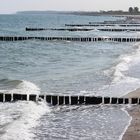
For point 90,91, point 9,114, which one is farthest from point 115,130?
point 90,91

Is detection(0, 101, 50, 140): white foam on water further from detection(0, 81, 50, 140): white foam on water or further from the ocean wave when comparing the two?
the ocean wave

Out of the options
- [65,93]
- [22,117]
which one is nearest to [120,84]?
[65,93]

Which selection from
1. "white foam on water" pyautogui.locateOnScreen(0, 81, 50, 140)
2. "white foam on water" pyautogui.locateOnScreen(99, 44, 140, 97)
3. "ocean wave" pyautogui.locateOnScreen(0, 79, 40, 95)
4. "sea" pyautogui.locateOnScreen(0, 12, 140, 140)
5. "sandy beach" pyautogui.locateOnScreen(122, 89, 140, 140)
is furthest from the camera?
"ocean wave" pyautogui.locateOnScreen(0, 79, 40, 95)

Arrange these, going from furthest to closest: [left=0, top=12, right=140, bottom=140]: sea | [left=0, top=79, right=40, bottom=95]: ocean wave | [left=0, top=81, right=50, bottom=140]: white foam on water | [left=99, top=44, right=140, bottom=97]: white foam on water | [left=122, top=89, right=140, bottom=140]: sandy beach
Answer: [left=0, top=79, right=40, bottom=95]: ocean wave, [left=99, top=44, right=140, bottom=97]: white foam on water, [left=0, top=12, right=140, bottom=140]: sea, [left=0, top=81, right=50, bottom=140]: white foam on water, [left=122, top=89, right=140, bottom=140]: sandy beach

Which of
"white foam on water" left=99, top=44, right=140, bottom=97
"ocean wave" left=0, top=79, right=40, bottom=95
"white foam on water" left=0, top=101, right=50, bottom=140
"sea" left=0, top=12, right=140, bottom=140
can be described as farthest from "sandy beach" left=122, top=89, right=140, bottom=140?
"ocean wave" left=0, top=79, right=40, bottom=95

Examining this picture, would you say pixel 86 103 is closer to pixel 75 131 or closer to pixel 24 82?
pixel 75 131

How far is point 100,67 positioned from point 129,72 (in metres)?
4.05

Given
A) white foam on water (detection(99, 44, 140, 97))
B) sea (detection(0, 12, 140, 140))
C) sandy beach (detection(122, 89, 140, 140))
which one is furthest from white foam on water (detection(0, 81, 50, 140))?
white foam on water (detection(99, 44, 140, 97))

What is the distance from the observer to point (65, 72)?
108 feet

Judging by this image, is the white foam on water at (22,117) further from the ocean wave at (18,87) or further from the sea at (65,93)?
the ocean wave at (18,87)

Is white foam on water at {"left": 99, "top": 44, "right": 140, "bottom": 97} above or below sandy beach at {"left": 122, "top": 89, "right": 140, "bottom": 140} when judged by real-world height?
below

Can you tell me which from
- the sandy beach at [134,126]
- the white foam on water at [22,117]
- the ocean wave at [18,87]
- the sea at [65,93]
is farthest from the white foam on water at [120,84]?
the white foam on water at [22,117]

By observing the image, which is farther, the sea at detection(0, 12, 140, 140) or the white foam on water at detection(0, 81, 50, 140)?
the sea at detection(0, 12, 140, 140)

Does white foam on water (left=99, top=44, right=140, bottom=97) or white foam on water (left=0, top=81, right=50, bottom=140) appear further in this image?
white foam on water (left=99, top=44, right=140, bottom=97)
